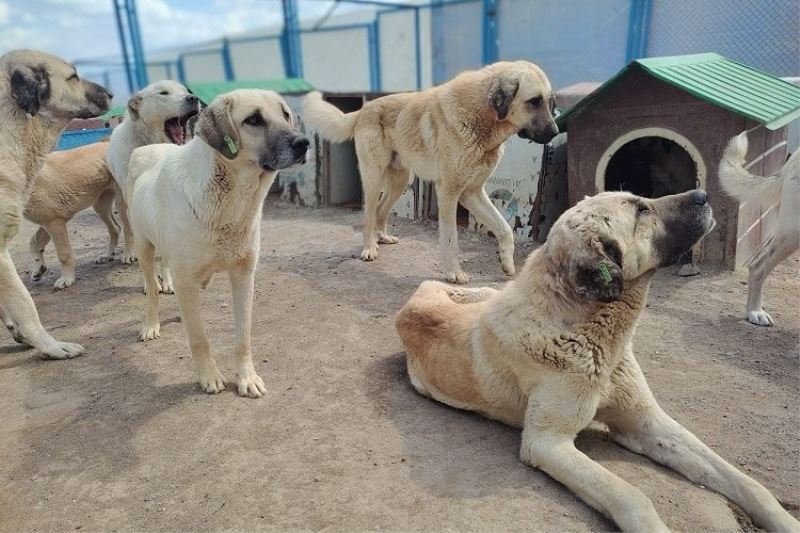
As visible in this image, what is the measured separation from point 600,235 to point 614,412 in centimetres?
89

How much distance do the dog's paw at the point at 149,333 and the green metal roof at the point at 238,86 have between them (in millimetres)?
5138

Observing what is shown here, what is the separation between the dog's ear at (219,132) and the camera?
2.83 metres

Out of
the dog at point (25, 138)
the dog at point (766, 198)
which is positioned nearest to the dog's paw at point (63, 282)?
the dog at point (25, 138)

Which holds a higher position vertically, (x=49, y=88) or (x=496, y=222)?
(x=49, y=88)

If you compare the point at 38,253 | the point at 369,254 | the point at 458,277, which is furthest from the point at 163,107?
the point at 458,277

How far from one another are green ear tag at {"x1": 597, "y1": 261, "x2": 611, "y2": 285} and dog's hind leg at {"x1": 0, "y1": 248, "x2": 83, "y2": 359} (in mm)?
3608

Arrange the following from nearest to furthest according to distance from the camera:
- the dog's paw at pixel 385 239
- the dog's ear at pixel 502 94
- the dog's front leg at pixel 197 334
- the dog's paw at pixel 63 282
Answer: the dog's front leg at pixel 197 334, the dog's ear at pixel 502 94, the dog's paw at pixel 63 282, the dog's paw at pixel 385 239

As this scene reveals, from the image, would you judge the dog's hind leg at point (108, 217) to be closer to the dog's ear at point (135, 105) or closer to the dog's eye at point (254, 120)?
the dog's ear at point (135, 105)

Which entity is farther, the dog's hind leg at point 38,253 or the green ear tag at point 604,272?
the dog's hind leg at point 38,253

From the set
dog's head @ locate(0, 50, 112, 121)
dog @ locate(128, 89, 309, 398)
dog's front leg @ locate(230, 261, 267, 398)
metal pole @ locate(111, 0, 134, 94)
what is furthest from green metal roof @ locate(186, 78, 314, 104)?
dog's front leg @ locate(230, 261, 267, 398)

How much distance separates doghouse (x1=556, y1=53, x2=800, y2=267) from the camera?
5121 millimetres

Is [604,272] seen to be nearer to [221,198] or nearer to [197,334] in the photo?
[221,198]

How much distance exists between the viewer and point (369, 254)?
239 inches

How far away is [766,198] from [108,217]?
253 inches
